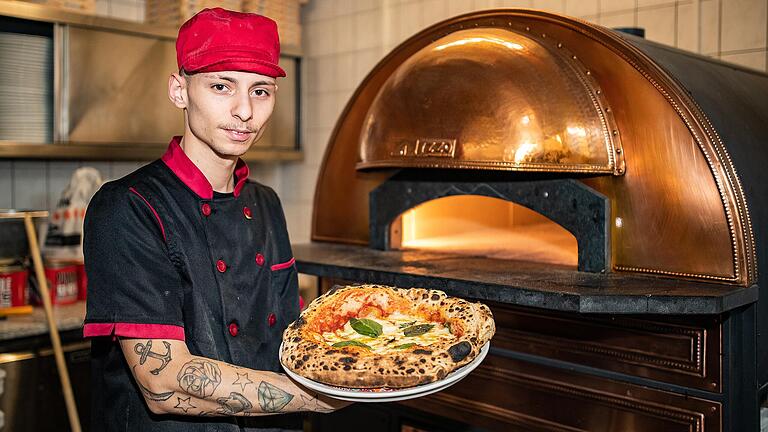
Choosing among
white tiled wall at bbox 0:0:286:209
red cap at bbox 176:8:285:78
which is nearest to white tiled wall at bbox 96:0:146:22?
white tiled wall at bbox 0:0:286:209

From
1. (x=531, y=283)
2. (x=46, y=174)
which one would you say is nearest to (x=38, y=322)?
(x=46, y=174)

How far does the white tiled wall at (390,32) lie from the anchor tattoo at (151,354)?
243cm

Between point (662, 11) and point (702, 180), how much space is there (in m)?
1.23

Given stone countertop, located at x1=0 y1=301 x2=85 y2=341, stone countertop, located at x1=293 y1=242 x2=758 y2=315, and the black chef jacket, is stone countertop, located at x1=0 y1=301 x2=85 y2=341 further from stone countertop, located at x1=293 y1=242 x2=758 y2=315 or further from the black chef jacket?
the black chef jacket

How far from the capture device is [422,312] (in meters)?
1.82

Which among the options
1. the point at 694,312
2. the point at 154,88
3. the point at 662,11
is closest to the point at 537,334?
the point at 694,312

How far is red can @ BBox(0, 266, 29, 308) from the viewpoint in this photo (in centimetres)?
319

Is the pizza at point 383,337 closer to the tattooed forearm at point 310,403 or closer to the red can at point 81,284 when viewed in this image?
the tattooed forearm at point 310,403

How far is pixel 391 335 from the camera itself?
1.68m

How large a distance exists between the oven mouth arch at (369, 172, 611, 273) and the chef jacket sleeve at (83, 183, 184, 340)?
1.27 metres

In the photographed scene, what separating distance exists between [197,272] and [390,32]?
2.79m

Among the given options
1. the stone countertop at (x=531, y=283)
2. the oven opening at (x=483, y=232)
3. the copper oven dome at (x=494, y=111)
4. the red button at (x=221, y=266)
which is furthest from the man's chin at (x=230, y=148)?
the oven opening at (x=483, y=232)

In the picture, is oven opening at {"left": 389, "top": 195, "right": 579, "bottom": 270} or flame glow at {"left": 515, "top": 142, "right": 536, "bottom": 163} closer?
flame glow at {"left": 515, "top": 142, "right": 536, "bottom": 163}

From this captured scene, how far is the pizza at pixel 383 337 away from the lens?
1422 millimetres
